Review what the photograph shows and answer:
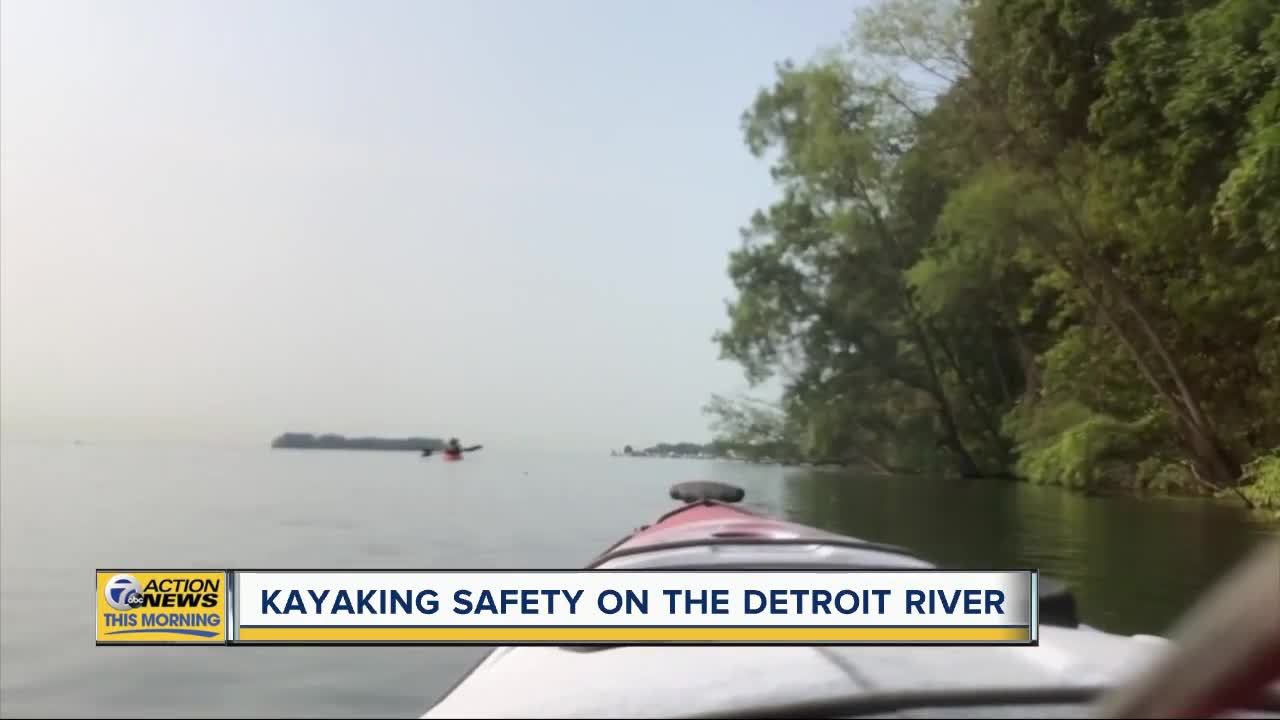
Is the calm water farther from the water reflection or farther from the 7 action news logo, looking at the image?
the 7 action news logo

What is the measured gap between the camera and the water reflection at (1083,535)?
21.5 feet

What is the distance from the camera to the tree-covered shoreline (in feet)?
42.2

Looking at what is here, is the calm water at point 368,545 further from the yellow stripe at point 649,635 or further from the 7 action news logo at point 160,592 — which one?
the yellow stripe at point 649,635

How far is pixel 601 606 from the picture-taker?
257cm

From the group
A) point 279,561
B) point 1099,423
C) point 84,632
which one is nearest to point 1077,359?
point 1099,423

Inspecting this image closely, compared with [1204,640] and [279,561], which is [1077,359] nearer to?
[279,561]

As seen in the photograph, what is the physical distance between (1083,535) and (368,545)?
21.4ft

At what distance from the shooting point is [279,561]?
7.71 meters

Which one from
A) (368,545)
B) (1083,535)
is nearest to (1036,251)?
(1083,535)

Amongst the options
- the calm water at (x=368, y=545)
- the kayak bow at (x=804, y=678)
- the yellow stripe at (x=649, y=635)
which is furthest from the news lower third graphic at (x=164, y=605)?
the kayak bow at (x=804, y=678)

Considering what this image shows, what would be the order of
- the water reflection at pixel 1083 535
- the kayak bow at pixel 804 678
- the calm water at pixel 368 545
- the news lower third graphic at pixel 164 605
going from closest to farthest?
1. the kayak bow at pixel 804 678
2. the news lower third graphic at pixel 164 605
3. the calm water at pixel 368 545
4. the water reflection at pixel 1083 535

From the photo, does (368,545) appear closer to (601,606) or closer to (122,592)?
(122,592)

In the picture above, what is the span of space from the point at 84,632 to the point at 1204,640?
5.43m

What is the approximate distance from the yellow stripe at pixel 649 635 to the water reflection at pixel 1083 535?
3.56 m
